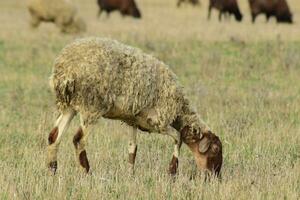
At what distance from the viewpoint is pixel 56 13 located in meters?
25.2

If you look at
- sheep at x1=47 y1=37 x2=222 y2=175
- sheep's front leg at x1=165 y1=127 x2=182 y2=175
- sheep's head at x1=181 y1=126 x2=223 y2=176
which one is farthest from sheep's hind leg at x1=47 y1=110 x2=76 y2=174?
sheep's head at x1=181 y1=126 x2=223 y2=176

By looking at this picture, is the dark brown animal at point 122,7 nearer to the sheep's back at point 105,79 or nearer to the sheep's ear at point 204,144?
the sheep's back at point 105,79

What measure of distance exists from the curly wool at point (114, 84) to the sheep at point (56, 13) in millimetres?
16253

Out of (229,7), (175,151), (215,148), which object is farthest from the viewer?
(229,7)

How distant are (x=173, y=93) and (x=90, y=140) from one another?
1823 mm

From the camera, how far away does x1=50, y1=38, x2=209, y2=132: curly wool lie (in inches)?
310

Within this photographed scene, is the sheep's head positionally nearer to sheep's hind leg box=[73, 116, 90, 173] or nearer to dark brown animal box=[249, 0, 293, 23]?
sheep's hind leg box=[73, 116, 90, 173]

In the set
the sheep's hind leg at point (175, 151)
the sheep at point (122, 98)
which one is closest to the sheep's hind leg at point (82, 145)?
the sheep at point (122, 98)

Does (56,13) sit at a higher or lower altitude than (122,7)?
higher

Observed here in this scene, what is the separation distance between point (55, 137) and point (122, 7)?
88.2ft

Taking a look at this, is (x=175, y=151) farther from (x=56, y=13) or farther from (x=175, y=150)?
(x=56, y=13)

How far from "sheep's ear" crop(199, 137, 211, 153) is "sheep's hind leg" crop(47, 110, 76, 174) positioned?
1334 millimetres

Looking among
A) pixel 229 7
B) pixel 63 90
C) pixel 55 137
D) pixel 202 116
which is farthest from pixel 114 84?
pixel 229 7

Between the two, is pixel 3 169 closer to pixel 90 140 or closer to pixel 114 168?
pixel 114 168
